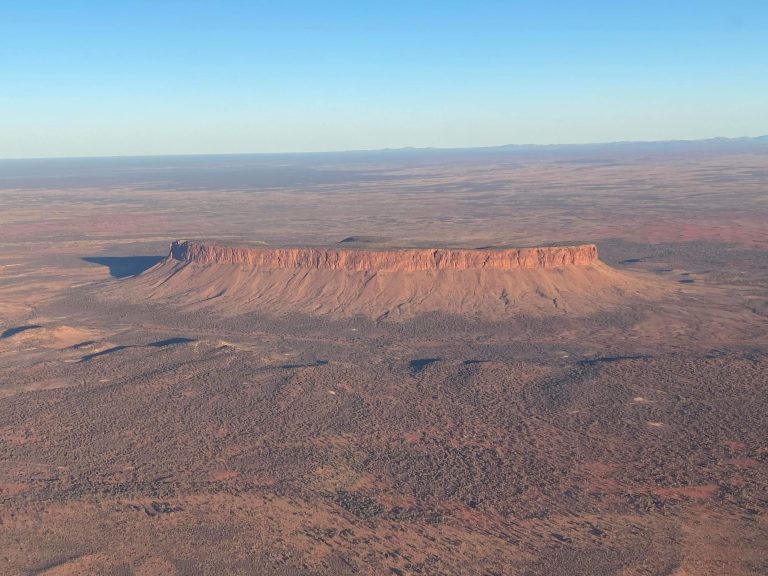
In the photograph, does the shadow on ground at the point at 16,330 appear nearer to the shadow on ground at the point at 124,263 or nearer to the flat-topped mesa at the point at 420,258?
the flat-topped mesa at the point at 420,258

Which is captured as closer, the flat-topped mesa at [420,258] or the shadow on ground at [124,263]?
the flat-topped mesa at [420,258]

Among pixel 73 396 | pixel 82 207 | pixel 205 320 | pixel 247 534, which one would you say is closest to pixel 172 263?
pixel 205 320

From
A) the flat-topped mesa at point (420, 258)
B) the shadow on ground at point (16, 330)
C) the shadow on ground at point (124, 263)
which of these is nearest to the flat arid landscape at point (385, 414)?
the flat-topped mesa at point (420, 258)

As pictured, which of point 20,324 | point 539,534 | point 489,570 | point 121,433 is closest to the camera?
point 489,570

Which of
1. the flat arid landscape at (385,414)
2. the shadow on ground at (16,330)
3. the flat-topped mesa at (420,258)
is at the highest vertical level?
the flat-topped mesa at (420,258)

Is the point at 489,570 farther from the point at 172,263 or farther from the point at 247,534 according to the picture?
the point at 172,263

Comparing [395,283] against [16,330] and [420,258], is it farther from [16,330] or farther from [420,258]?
[16,330]

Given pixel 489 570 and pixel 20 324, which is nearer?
pixel 489 570
